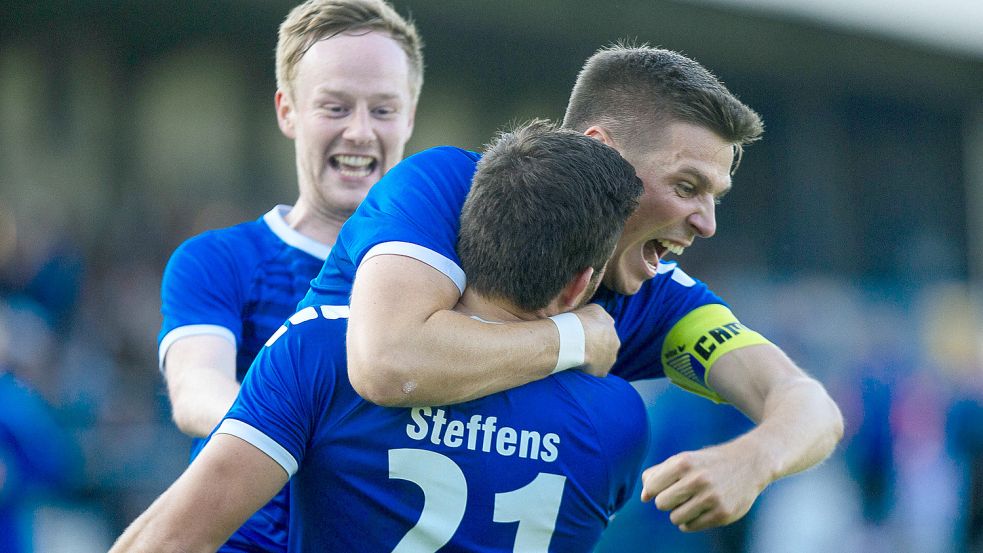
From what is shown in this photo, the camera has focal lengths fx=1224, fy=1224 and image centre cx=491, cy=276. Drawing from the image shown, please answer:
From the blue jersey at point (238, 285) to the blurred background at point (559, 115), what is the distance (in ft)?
11.0

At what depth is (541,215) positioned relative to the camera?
266cm

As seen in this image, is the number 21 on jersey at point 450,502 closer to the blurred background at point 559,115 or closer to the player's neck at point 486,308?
the player's neck at point 486,308

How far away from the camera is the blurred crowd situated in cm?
845

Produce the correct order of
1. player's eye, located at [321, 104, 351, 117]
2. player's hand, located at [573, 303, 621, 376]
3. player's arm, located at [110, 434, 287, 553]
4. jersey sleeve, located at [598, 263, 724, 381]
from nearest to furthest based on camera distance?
player's arm, located at [110, 434, 287, 553], player's hand, located at [573, 303, 621, 376], jersey sleeve, located at [598, 263, 724, 381], player's eye, located at [321, 104, 351, 117]

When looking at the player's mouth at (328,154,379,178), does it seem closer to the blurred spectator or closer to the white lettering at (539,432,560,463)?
the white lettering at (539,432,560,463)

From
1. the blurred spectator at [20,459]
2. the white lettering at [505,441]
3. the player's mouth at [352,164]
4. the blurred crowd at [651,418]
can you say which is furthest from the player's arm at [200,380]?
the blurred crowd at [651,418]

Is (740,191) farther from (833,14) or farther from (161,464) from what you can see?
(161,464)

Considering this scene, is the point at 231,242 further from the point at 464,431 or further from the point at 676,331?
the point at 464,431

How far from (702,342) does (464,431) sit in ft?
3.33

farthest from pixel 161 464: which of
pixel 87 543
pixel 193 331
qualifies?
pixel 193 331

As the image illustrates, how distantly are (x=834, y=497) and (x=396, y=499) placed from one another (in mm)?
11159

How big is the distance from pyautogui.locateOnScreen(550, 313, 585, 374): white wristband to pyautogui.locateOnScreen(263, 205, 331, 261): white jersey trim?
1303 mm

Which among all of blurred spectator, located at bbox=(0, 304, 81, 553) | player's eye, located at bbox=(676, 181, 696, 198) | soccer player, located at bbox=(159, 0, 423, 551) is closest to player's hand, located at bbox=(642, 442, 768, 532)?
player's eye, located at bbox=(676, 181, 696, 198)

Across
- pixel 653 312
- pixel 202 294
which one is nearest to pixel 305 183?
pixel 202 294
